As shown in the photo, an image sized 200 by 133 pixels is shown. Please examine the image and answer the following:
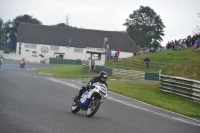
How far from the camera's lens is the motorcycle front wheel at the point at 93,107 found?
49.2ft

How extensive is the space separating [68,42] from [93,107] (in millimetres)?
88086

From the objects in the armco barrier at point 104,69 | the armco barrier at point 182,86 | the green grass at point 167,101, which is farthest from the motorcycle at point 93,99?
the armco barrier at point 104,69

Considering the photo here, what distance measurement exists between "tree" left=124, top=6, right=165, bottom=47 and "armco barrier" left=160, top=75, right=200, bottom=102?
8433cm

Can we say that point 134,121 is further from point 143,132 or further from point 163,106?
point 163,106

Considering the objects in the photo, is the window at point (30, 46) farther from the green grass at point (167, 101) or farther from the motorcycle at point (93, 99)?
the motorcycle at point (93, 99)

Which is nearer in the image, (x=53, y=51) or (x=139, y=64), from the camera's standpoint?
(x=139, y=64)

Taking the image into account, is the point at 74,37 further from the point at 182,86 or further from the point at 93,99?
the point at 93,99

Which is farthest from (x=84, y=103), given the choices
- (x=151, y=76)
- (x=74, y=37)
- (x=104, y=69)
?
(x=74, y=37)

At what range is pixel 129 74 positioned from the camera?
4781 centimetres

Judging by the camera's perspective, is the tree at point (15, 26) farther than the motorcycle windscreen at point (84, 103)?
Yes

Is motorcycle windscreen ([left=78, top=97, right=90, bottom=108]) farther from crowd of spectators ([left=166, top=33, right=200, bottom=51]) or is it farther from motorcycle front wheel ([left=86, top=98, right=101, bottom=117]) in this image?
crowd of spectators ([left=166, top=33, right=200, bottom=51])

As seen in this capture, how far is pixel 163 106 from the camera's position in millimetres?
23453

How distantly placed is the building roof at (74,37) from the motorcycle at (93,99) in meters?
85.3

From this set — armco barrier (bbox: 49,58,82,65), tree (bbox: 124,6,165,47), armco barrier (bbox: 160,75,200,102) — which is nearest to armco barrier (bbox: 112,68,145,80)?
armco barrier (bbox: 160,75,200,102)
